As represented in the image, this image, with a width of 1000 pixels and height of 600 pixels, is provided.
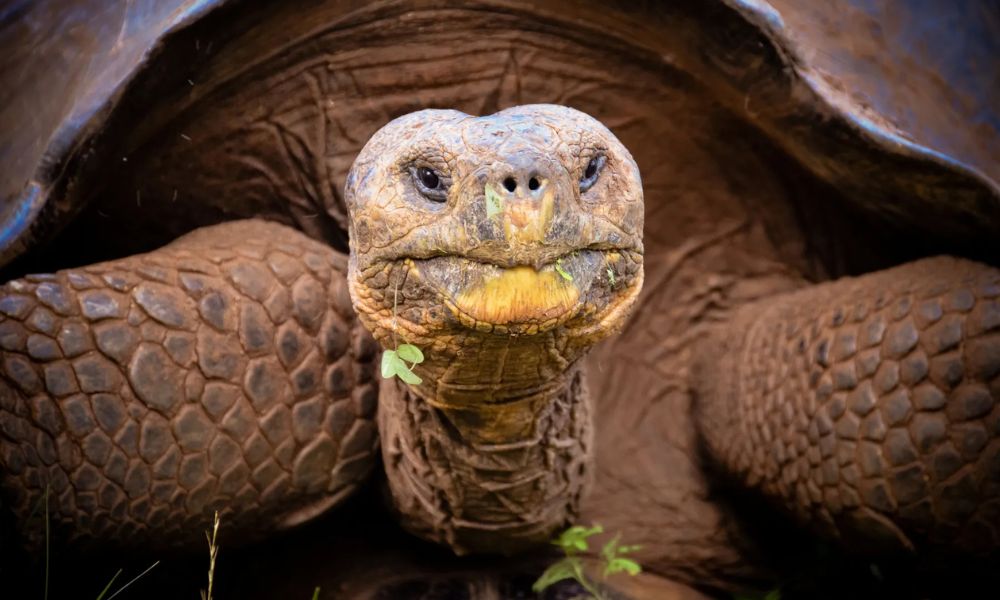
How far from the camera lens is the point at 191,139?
240cm

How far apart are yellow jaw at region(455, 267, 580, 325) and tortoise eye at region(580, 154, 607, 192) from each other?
0.18 m

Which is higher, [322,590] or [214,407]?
[214,407]

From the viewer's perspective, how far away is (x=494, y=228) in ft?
4.78

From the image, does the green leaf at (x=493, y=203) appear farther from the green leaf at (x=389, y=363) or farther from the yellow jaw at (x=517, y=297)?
the green leaf at (x=389, y=363)

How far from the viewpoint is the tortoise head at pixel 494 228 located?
1.47m

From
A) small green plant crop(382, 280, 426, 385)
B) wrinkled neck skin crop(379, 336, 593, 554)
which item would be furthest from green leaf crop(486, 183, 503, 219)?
wrinkled neck skin crop(379, 336, 593, 554)

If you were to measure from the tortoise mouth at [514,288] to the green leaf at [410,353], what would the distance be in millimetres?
149

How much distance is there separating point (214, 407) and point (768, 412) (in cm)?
128

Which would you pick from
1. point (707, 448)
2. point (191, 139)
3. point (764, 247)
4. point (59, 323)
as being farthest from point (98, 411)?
point (764, 247)

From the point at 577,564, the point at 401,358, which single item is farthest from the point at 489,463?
the point at 577,564

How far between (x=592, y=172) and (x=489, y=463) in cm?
64

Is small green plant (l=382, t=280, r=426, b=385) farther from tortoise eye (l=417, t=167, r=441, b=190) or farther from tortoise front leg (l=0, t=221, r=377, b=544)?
tortoise front leg (l=0, t=221, r=377, b=544)

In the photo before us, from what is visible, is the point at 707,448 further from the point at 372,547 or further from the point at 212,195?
the point at 212,195

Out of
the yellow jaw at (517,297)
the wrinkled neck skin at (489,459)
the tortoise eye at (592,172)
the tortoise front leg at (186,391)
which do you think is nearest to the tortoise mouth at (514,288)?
the yellow jaw at (517,297)
